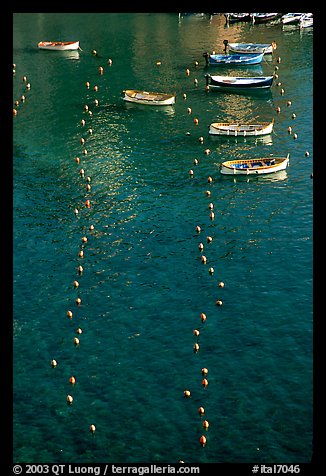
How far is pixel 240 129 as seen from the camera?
111 m

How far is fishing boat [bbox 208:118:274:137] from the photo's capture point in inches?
4365

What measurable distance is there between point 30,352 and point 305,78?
3385 inches

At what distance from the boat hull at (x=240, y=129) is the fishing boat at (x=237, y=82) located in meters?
18.7

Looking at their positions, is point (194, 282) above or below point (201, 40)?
below

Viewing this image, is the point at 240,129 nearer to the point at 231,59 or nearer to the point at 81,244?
the point at 231,59

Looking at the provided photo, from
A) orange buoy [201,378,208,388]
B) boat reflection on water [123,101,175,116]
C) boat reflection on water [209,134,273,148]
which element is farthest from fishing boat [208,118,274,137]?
orange buoy [201,378,208,388]

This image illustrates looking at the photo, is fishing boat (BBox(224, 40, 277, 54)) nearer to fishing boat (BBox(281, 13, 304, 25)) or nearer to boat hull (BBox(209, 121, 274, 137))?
fishing boat (BBox(281, 13, 304, 25))

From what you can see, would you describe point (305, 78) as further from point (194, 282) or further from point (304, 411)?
point (304, 411)

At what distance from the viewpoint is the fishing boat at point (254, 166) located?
323 feet

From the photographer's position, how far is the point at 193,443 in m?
55.7

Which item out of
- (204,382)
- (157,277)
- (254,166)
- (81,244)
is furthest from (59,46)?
(204,382)

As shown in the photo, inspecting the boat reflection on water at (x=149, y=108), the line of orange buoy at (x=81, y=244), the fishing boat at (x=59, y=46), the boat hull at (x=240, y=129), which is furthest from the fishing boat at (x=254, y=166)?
the fishing boat at (x=59, y=46)

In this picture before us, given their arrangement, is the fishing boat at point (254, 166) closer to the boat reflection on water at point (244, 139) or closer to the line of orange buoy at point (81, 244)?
the boat reflection on water at point (244, 139)
